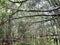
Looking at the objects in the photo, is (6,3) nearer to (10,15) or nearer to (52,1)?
(10,15)

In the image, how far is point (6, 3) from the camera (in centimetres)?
218

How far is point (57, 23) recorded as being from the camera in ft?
7.94

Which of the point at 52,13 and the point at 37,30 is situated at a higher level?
the point at 52,13

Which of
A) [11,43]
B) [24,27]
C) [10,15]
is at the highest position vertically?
[10,15]

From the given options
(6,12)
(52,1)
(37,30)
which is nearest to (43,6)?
(52,1)

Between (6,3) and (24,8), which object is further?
(24,8)

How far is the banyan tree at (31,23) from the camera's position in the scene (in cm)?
230

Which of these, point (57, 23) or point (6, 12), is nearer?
point (6, 12)

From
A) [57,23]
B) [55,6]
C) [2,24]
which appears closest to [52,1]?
[55,6]

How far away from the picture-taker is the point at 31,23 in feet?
7.84

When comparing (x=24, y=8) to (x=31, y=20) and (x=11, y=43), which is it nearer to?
(x=31, y=20)

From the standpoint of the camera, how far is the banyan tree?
2.30 m

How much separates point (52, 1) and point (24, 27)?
45 centimetres

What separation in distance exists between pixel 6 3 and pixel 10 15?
7.2 inches
